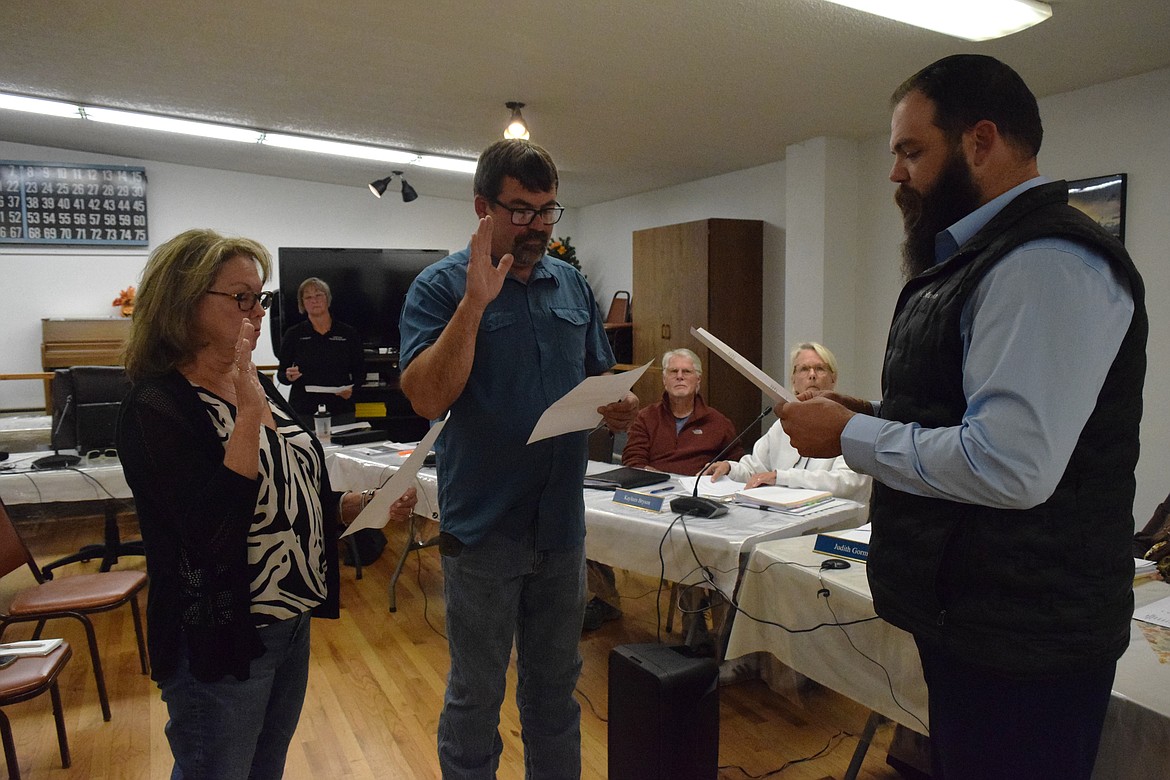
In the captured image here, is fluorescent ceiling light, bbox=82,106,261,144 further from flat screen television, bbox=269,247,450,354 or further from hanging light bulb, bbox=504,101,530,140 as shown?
hanging light bulb, bbox=504,101,530,140

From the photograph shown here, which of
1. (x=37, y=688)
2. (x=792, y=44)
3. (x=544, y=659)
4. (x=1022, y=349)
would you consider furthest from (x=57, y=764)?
(x=792, y=44)

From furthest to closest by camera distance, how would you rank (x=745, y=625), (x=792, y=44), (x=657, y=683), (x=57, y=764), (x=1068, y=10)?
(x=792, y=44)
(x=1068, y=10)
(x=57, y=764)
(x=745, y=625)
(x=657, y=683)

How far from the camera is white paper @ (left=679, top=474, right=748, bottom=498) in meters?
2.85

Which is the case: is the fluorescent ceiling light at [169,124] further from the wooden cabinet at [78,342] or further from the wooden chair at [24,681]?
the wooden chair at [24,681]

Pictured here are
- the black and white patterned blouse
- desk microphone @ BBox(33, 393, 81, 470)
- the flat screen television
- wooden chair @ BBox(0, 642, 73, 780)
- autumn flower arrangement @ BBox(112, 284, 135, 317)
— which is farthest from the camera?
autumn flower arrangement @ BBox(112, 284, 135, 317)

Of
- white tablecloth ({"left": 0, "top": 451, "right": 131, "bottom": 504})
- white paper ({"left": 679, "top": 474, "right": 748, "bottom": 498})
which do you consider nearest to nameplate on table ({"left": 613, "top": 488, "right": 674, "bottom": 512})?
white paper ({"left": 679, "top": 474, "right": 748, "bottom": 498})

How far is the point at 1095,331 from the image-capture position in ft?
3.15

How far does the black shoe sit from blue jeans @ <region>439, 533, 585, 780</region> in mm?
1644

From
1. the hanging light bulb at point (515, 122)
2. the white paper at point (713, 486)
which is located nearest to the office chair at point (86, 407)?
the hanging light bulb at point (515, 122)

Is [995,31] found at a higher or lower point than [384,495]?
higher

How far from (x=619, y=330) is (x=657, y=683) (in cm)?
592

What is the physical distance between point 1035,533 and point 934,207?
20.1 inches

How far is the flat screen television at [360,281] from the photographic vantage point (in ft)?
21.9

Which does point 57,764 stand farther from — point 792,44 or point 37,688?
point 792,44
